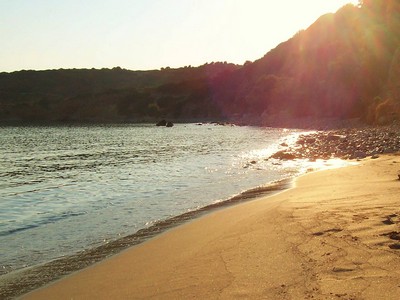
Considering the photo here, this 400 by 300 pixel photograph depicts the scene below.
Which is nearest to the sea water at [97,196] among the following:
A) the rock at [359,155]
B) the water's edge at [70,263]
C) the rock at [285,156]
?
the water's edge at [70,263]

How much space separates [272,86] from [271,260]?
9851 cm

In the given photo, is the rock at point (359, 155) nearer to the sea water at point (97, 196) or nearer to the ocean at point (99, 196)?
the ocean at point (99, 196)

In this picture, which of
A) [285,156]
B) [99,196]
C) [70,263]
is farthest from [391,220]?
[285,156]

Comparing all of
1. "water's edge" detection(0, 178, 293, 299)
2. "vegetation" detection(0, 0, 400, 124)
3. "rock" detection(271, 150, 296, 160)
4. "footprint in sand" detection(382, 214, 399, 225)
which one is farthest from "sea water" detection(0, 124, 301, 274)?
"vegetation" detection(0, 0, 400, 124)

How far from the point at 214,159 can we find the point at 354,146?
27.6ft

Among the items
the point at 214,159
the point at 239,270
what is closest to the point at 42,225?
the point at 239,270

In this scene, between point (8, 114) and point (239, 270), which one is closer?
point (239, 270)

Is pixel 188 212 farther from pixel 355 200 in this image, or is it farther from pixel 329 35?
pixel 329 35

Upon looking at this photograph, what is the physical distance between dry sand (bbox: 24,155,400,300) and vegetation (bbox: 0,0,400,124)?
36795 mm

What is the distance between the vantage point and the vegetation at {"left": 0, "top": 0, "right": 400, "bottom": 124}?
63394mm

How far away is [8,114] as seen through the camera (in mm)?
152375

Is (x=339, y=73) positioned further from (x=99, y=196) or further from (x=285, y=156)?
(x=99, y=196)

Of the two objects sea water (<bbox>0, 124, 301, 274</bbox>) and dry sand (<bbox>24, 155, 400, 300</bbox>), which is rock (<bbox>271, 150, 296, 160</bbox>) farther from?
dry sand (<bbox>24, 155, 400, 300</bbox>)

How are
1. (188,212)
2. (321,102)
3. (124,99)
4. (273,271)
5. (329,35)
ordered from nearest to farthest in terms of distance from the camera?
(273,271) → (188,212) → (321,102) → (329,35) → (124,99)
